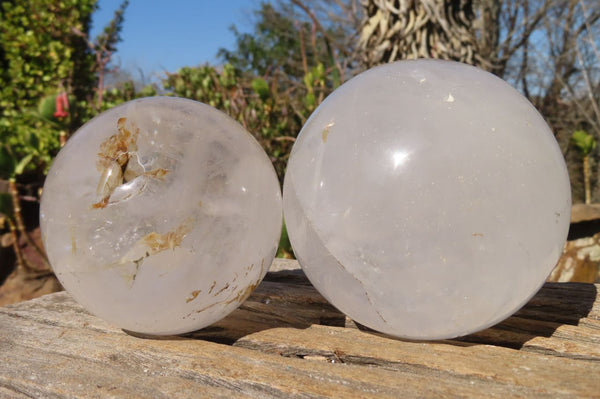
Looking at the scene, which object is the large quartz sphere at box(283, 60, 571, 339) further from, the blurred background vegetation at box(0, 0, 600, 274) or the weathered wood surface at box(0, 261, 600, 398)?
the blurred background vegetation at box(0, 0, 600, 274)

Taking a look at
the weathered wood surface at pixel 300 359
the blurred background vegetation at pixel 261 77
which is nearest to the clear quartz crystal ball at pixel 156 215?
the weathered wood surface at pixel 300 359

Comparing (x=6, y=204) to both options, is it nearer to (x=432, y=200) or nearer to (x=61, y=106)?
(x=61, y=106)

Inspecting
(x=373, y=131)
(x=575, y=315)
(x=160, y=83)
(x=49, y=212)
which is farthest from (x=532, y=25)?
(x=49, y=212)

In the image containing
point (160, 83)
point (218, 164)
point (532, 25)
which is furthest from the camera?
point (532, 25)

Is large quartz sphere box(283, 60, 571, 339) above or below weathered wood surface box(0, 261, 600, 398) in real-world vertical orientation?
Result: above

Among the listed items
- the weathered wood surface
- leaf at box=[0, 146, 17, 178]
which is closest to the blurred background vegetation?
leaf at box=[0, 146, 17, 178]

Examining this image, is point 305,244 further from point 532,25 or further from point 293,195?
point 532,25
